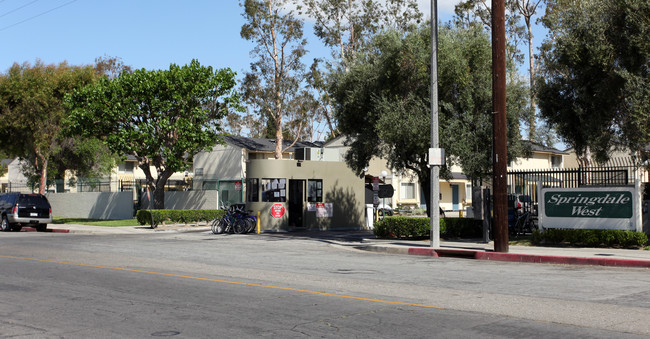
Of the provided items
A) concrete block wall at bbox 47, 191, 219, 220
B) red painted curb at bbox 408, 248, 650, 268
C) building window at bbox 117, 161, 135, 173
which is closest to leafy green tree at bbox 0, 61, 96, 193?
concrete block wall at bbox 47, 191, 219, 220

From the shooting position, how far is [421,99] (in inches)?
879

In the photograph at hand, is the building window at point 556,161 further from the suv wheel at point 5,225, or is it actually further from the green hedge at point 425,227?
the suv wheel at point 5,225

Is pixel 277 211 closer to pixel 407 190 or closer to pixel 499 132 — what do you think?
pixel 499 132

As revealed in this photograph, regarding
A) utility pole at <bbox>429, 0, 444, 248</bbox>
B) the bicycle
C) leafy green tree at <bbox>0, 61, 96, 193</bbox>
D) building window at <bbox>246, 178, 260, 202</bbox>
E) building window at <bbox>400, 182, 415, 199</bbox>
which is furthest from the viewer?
building window at <bbox>400, 182, 415, 199</bbox>

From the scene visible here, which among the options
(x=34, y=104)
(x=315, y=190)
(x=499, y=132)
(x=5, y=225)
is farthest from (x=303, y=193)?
(x=34, y=104)

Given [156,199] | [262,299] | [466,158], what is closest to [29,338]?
[262,299]

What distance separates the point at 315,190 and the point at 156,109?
1055 cm

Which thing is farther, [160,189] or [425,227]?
[160,189]

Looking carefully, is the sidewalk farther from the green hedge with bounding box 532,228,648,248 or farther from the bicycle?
the bicycle

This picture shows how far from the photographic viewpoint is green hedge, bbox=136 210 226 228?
32.8 metres

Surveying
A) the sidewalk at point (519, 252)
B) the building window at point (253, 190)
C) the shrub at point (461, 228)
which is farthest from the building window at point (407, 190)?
the shrub at point (461, 228)

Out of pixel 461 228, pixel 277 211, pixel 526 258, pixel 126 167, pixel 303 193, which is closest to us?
pixel 526 258

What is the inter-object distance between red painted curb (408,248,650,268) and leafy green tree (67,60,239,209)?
65.0ft

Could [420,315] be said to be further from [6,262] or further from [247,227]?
[247,227]
